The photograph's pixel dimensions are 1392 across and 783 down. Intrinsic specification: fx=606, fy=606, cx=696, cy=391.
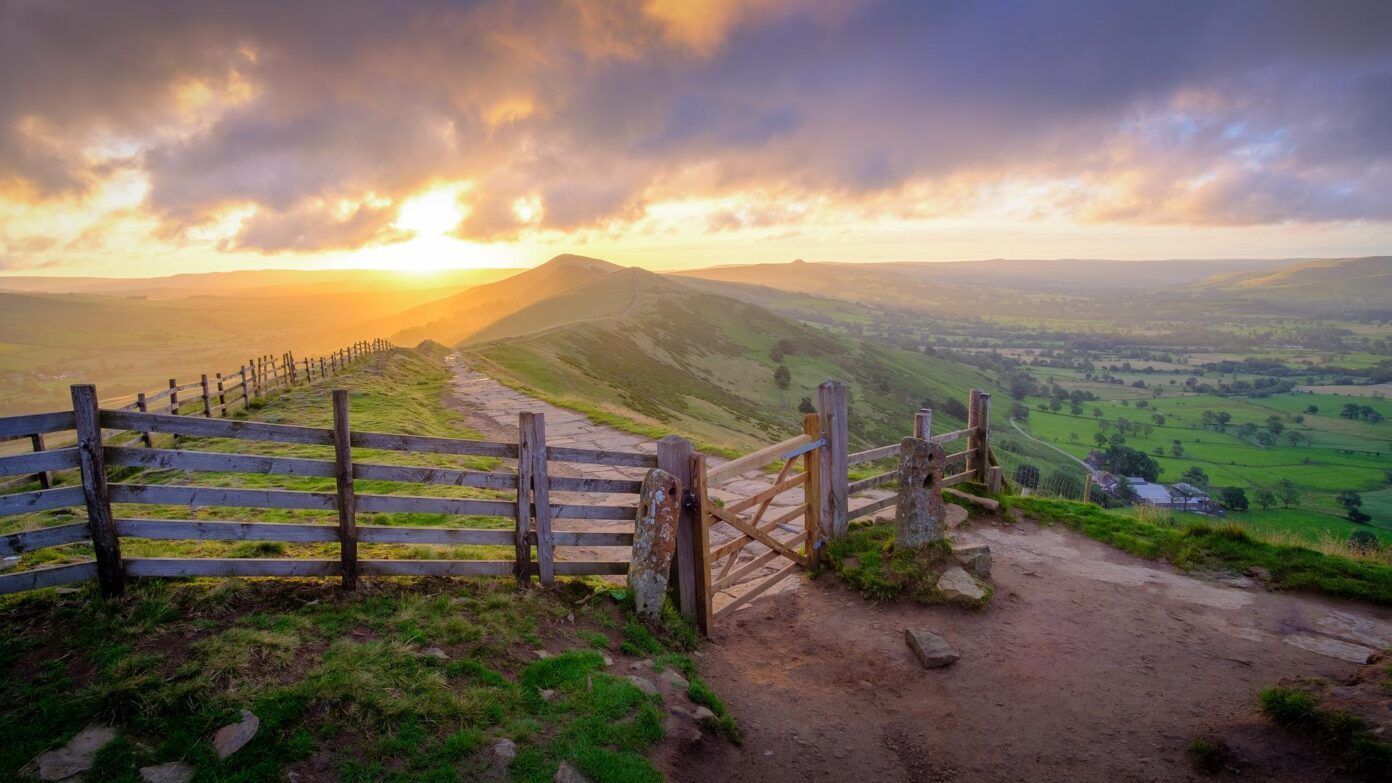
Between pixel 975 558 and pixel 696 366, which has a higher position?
pixel 975 558

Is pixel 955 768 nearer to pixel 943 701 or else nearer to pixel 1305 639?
pixel 943 701

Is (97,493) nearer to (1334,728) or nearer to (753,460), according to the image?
(753,460)

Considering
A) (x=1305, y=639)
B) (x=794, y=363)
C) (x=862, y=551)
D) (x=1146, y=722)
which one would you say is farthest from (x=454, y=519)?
(x=794, y=363)

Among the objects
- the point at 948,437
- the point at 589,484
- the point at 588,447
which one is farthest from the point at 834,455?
the point at 588,447

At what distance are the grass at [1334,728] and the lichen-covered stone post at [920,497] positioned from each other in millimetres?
3473

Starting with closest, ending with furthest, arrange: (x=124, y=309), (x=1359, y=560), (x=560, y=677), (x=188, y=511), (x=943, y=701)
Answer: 1. (x=560, y=677)
2. (x=943, y=701)
3. (x=1359, y=560)
4. (x=188, y=511)
5. (x=124, y=309)

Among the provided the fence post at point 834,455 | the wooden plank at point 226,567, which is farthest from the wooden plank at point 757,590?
Answer: the wooden plank at point 226,567

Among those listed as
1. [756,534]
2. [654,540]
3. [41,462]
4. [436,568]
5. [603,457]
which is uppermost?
[41,462]

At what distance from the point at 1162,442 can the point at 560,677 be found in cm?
8571

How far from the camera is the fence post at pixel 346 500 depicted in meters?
5.68

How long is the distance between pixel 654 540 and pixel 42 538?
514 cm

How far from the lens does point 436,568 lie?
618cm

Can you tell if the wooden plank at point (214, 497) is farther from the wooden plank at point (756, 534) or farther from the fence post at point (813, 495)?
the fence post at point (813, 495)

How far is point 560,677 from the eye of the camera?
5.13 m
